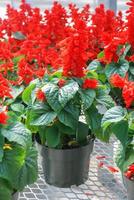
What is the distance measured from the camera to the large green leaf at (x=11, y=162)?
1135 mm

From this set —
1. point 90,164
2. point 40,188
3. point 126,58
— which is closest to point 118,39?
point 126,58

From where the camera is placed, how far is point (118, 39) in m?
1.57

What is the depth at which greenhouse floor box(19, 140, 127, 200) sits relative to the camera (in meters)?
1.41

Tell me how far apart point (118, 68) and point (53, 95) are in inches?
14.1

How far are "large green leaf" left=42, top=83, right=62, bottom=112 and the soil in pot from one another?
0.61 feet

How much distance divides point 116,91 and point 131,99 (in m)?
0.41

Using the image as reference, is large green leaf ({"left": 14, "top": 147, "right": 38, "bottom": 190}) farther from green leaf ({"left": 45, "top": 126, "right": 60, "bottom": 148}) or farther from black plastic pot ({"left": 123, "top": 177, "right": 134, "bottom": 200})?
black plastic pot ({"left": 123, "top": 177, "right": 134, "bottom": 200})

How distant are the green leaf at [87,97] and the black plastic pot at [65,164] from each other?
0.18 meters

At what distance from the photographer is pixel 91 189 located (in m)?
1.45

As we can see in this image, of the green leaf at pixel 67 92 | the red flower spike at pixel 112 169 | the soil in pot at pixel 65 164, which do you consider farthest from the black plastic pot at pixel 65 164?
the green leaf at pixel 67 92

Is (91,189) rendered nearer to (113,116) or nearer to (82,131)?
(82,131)

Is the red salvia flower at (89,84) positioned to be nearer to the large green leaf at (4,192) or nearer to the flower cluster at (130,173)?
the flower cluster at (130,173)

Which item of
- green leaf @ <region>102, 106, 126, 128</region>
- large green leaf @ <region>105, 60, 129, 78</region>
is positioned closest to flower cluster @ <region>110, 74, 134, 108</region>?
green leaf @ <region>102, 106, 126, 128</region>

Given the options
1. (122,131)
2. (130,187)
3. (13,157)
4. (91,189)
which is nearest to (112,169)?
(91,189)
